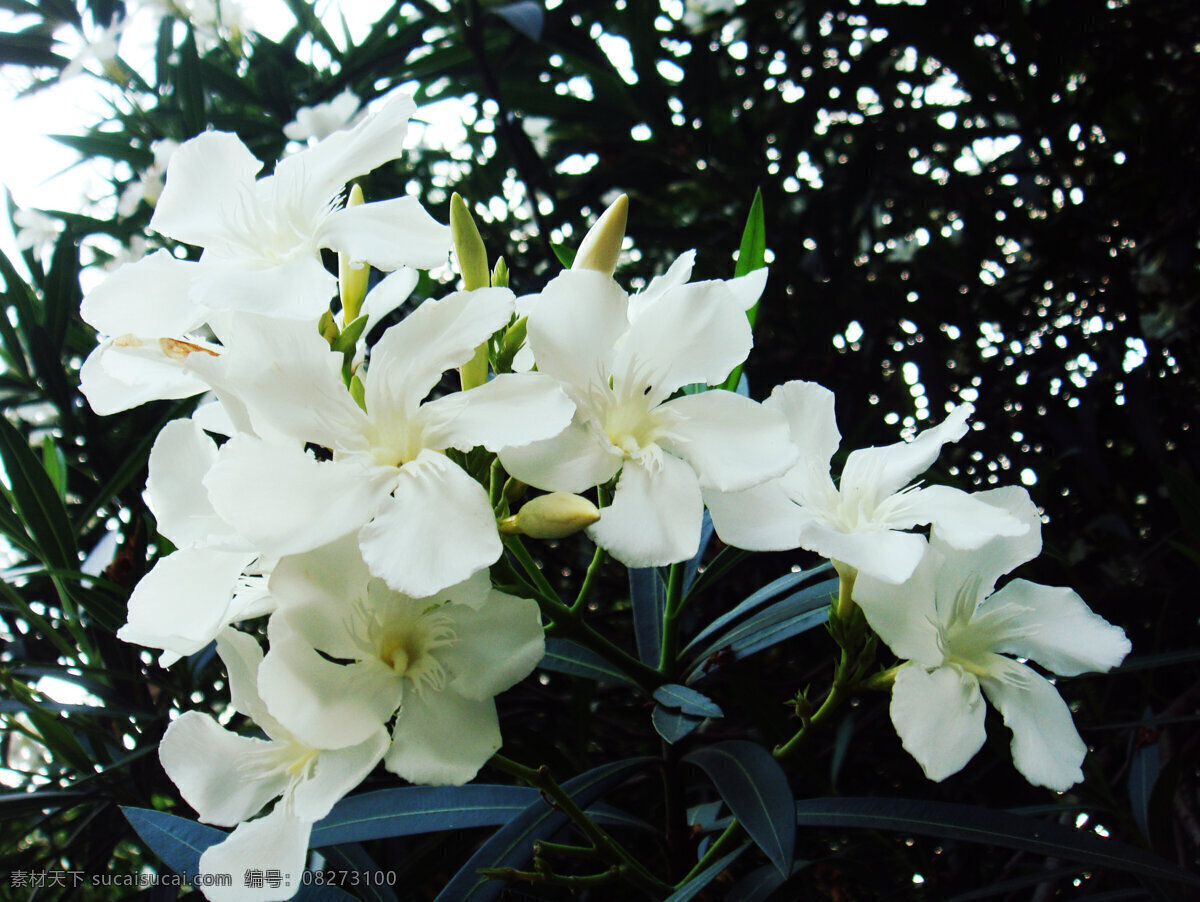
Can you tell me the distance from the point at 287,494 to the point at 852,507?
0.41 meters

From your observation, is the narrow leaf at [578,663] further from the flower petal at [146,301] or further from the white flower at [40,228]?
the white flower at [40,228]

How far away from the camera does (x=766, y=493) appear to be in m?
0.61

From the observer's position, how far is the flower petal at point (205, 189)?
68cm

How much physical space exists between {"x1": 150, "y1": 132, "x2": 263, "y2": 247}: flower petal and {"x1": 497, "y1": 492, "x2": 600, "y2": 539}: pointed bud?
0.35m

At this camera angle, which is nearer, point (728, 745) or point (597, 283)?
point (597, 283)

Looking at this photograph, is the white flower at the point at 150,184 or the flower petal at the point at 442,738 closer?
the flower petal at the point at 442,738

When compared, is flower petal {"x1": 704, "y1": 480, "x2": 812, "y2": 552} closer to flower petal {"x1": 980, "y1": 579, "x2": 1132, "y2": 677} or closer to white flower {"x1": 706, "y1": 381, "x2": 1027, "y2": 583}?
white flower {"x1": 706, "y1": 381, "x2": 1027, "y2": 583}

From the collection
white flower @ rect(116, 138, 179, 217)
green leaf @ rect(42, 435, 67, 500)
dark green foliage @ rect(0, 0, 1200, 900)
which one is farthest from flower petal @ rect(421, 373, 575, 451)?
white flower @ rect(116, 138, 179, 217)

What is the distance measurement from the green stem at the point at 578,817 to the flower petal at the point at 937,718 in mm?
257

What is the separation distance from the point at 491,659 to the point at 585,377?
20 centimetres

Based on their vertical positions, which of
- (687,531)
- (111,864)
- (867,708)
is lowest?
(111,864)

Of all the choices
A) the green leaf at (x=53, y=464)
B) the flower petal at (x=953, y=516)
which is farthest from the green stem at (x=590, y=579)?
the green leaf at (x=53, y=464)

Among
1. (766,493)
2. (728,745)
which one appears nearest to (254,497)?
(766,493)

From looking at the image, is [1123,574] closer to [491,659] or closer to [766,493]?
[766,493]
